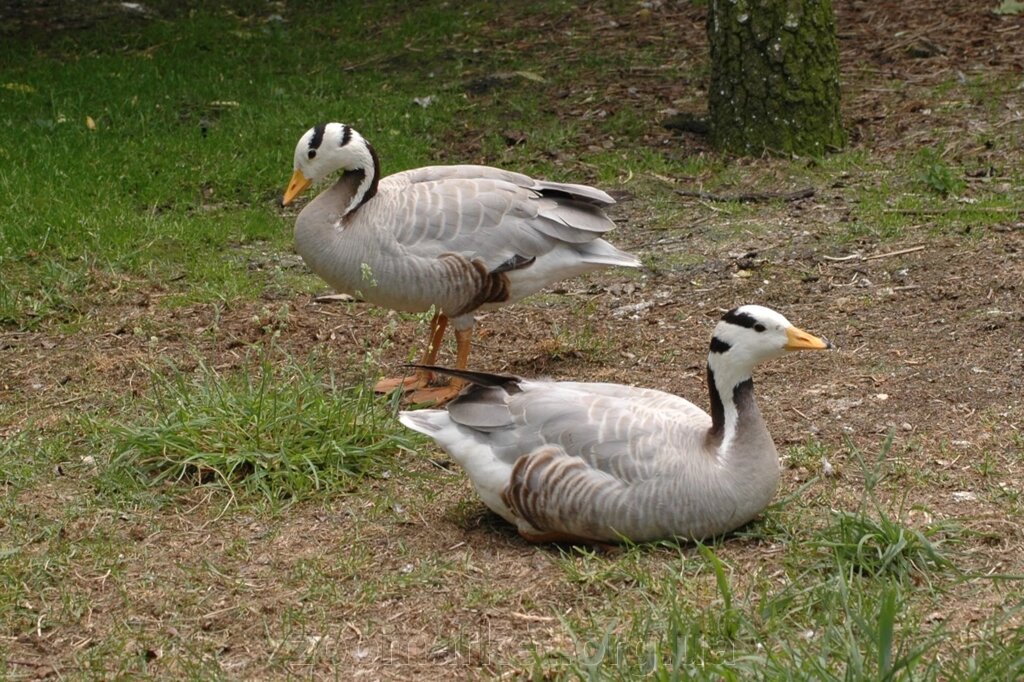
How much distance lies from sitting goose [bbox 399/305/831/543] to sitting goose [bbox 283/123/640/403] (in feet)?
4.70

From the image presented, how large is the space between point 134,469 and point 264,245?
3.20m

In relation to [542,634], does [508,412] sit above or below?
above

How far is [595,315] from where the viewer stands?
707cm

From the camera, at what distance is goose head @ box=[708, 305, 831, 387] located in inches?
177

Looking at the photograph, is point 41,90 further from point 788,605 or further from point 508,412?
point 788,605

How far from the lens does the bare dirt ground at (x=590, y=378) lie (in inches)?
165

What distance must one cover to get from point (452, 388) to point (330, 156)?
1257 millimetres

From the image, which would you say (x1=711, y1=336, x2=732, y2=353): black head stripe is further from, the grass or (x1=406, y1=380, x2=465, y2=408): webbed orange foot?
(x1=406, y1=380, x2=465, y2=408): webbed orange foot

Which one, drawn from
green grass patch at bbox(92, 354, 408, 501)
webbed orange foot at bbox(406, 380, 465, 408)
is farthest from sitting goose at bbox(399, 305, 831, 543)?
webbed orange foot at bbox(406, 380, 465, 408)

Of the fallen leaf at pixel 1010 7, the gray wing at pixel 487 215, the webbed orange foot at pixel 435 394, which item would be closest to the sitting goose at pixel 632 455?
the webbed orange foot at pixel 435 394

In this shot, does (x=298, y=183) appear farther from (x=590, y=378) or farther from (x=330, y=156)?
(x=590, y=378)

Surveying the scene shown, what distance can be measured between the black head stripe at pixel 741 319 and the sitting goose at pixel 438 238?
1.87 meters

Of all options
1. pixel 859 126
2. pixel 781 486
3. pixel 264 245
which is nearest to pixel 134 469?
pixel 781 486

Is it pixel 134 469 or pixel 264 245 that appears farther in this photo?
pixel 264 245
